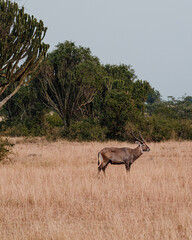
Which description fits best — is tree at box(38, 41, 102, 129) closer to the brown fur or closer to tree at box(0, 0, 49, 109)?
tree at box(0, 0, 49, 109)

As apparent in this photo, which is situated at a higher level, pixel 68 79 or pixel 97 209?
pixel 68 79

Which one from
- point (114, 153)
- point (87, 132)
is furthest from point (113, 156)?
point (87, 132)

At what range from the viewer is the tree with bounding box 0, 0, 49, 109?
43.5 ft

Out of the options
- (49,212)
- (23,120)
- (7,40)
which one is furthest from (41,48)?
(23,120)

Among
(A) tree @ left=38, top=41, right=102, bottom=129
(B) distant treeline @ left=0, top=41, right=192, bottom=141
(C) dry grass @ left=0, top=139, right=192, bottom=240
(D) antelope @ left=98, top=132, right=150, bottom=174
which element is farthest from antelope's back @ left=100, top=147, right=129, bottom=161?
(A) tree @ left=38, top=41, right=102, bottom=129

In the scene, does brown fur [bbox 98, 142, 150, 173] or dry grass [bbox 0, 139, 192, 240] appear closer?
dry grass [bbox 0, 139, 192, 240]

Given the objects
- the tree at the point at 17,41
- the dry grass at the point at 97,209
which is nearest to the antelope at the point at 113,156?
the dry grass at the point at 97,209

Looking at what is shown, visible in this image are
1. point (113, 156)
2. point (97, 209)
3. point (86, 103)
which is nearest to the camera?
point (97, 209)

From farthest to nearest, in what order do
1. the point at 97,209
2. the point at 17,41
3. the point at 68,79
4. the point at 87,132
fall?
the point at 68,79, the point at 87,132, the point at 17,41, the point at 97,209

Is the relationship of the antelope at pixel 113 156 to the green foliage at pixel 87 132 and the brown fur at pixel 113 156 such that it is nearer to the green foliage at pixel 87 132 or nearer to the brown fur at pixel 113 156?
the brown fur at pixel 113 156

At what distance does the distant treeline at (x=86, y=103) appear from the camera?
2403 cm

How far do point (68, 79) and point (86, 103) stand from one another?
291 cm

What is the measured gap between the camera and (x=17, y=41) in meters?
13.6

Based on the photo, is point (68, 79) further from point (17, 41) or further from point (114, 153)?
point (114, 153)
